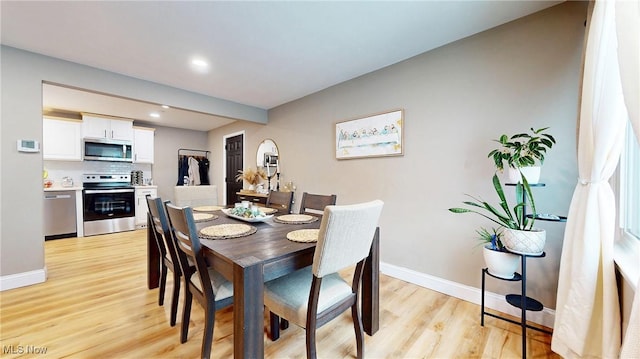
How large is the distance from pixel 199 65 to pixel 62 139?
3.62m

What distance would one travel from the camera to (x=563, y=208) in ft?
5.54

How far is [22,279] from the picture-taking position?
2344 mm

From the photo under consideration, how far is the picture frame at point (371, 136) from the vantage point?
2.56 metres

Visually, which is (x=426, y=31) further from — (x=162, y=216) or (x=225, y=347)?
(x=225, y=347)

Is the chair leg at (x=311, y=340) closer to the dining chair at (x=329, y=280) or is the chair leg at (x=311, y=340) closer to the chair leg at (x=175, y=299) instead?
the dining chair at (x=329, y=280)

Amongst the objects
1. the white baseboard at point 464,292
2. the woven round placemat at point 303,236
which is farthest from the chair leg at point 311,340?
the white baseboard at point 464,292

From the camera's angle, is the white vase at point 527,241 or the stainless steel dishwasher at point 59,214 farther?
the stainless steel dishwasher at point 59,214

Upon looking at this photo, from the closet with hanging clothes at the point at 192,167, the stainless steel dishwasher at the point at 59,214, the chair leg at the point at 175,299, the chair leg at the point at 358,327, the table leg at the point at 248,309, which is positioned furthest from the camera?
the closet with hanging clothes at the point at 192,167

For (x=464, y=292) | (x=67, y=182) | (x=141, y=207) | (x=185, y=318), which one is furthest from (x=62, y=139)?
(x=464, y=292)

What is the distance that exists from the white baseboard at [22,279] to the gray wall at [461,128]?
10.7 feet

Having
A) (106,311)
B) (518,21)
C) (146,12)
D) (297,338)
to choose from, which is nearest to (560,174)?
(518,21)

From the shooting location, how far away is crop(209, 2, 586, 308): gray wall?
1.71 m

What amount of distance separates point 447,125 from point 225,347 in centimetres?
250

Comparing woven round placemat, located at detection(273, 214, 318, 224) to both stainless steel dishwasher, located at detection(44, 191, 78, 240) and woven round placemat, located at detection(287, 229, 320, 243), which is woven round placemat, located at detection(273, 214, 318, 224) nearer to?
woven round placemat, located at detection(287, 229, 320, 243)
